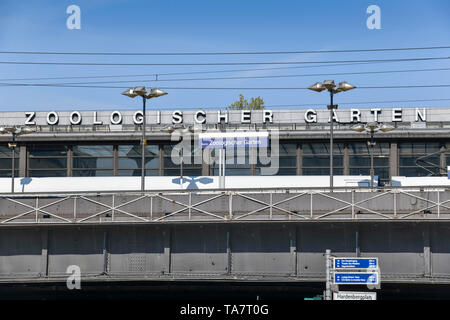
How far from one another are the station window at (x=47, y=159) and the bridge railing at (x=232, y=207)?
2525cm

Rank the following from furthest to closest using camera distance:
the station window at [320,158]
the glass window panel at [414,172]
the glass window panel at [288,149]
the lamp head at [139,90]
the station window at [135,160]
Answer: the station window at [135,160] → the glass window panel at [288,149] → the station window at [320,158] → the glass window panel at [414,172] → the lamp head at [139,90]

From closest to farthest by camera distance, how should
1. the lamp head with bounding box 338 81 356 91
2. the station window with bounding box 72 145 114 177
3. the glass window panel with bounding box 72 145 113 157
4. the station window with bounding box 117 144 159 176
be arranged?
the lamp head with bounding box 338 81 356 91 → the station window with bounding box 117 144 159 176 → the station window with bounding box 72 145 114 177 → the glass window panel with bounding box 72 145 113 157

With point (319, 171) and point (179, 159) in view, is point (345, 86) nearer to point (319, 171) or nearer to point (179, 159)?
point (319, 171)

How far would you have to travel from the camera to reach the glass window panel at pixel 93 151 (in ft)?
171

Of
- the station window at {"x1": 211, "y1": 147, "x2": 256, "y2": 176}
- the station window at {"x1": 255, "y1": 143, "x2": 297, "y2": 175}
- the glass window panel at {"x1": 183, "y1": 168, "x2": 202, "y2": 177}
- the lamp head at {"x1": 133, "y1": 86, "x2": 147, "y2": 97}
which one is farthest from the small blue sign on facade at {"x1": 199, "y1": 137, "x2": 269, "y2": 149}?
the lamp head at {"x1": 133, "y1": 86, "x2": 147, "y2": 97}

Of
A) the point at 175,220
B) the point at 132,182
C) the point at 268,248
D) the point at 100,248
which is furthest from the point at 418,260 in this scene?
the point at 132,182

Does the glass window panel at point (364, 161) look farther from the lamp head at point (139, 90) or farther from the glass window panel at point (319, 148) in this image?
the lamp head at point (139, 90)

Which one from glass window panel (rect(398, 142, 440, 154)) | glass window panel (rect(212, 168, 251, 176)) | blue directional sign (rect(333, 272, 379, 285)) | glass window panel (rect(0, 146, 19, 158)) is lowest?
blue directional sign (rect(333, 272, 379, 285))

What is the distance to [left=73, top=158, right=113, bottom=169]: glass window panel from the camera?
51.8 metres

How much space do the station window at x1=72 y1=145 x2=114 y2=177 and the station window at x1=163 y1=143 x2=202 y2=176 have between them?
16.2 feet

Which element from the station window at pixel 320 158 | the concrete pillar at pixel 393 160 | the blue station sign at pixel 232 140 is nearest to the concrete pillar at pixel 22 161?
the blue station sign at pixel 232 140

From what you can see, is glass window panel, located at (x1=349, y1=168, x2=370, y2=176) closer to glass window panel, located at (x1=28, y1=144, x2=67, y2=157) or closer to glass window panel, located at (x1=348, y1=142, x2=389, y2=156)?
glass window panel, located at (x1=348, y1=142, x2=389, y2=156)

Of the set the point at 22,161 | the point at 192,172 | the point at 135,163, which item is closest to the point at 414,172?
the point at 192,172
